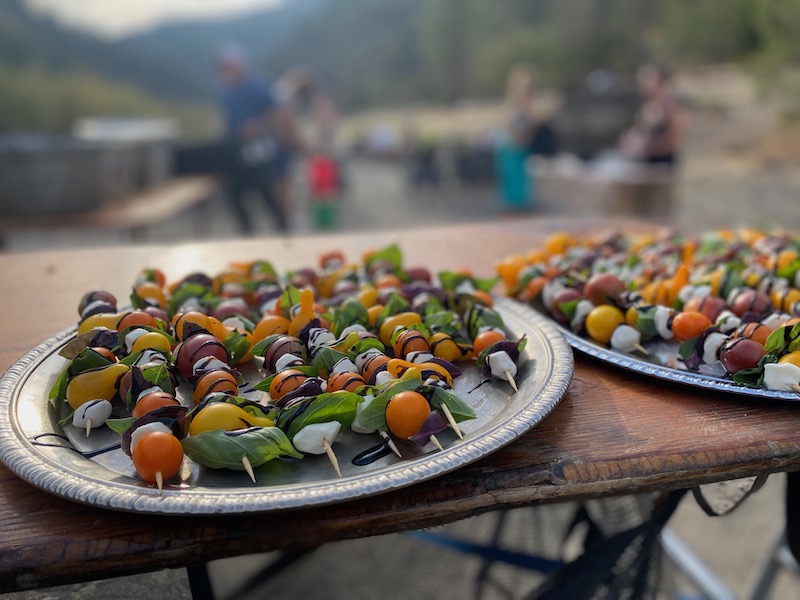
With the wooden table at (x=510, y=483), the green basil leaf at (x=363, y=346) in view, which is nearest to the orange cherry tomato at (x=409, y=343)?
the green basil leaf at (x=363, y=346)

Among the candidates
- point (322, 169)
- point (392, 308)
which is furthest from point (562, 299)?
point (322, 169)

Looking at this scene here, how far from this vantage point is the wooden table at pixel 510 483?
80cm

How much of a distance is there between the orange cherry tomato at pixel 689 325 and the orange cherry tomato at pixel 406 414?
1.91 ft

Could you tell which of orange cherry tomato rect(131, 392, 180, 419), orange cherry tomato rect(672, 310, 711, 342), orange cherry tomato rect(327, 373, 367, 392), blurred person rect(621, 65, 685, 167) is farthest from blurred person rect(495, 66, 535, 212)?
orange cherry tomato rect(131, 392, 180, 419)

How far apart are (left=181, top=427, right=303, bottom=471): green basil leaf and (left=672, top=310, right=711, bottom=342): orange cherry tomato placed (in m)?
0.77

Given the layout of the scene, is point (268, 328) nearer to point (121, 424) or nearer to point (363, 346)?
point (363, 346)

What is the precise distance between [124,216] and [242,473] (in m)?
4.21

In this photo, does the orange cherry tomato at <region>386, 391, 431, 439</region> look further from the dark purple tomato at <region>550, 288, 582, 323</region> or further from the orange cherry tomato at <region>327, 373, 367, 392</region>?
the dark purple tomato at <region>550, 288, 582, 323</region>

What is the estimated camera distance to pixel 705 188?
6.64 m

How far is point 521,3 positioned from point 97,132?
2456 centimetres

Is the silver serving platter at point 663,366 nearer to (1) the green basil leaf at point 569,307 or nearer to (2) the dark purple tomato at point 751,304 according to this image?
(1) the green basil leaf at point 569,307

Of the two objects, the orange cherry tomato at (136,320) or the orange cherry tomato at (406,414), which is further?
the orange cherry tomato at (136,320)

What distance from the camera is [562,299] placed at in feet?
4.57

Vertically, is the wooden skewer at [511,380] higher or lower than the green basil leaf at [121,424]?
lower
